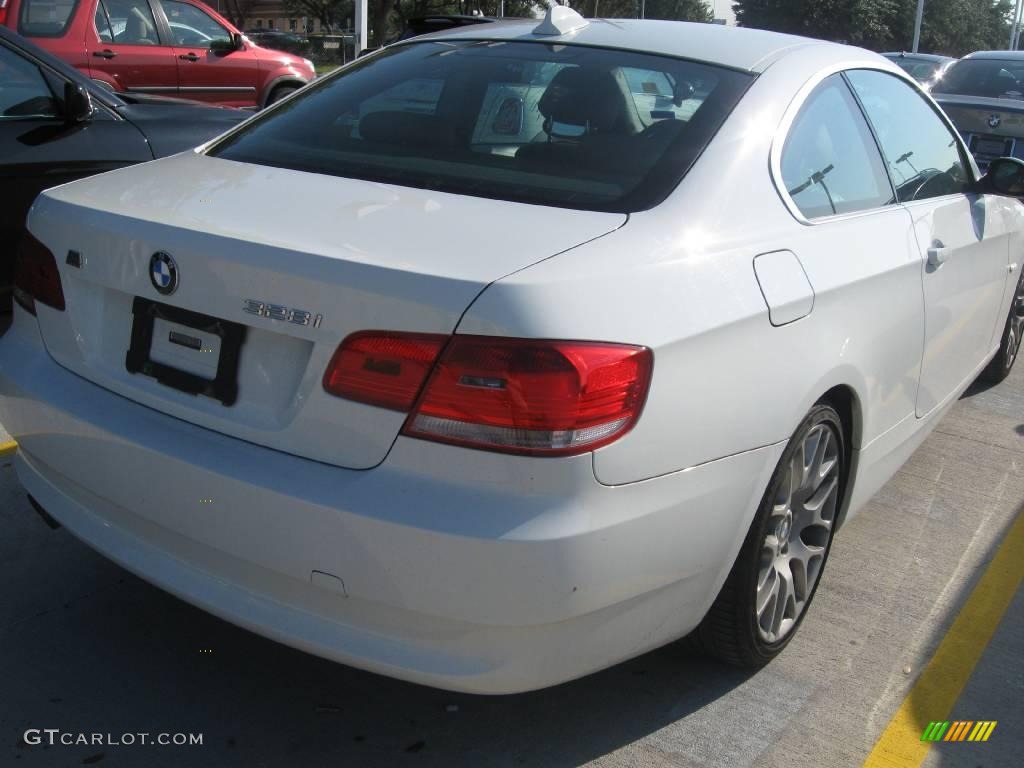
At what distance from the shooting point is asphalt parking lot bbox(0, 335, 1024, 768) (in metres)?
2.71

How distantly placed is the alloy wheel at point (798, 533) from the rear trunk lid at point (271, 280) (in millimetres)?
888

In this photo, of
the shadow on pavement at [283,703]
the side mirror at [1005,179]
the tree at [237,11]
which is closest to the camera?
the shadow on pavement at [283,703]

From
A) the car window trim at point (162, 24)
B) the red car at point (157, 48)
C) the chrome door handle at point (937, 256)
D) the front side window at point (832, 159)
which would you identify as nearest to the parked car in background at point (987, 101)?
the chrome door handle at point (937, 256)

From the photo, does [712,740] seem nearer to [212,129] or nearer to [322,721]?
[322,721]

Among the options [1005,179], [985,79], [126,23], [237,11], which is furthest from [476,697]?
[237,11]

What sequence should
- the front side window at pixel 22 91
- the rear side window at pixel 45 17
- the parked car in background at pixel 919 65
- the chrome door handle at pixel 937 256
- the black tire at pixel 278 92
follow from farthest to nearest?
the parked car in background at pixel 919 65, the black tire at pixel 278 92, the rear side window at pixel 45 17, the front side window at pixel 22 91, the chrome door handle at pixel 937 256

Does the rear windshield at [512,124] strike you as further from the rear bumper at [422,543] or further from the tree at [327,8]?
the tree at [327,8]

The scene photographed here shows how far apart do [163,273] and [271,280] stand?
0.31 metres

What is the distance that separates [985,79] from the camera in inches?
416

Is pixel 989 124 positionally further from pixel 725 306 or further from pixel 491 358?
pixel 491 358

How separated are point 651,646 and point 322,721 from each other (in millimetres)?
852

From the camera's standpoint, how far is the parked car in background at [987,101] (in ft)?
30.5

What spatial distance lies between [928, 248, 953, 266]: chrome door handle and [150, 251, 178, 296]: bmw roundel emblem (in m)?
2.32

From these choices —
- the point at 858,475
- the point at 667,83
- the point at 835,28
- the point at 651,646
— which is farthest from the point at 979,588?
the point at 835,28
